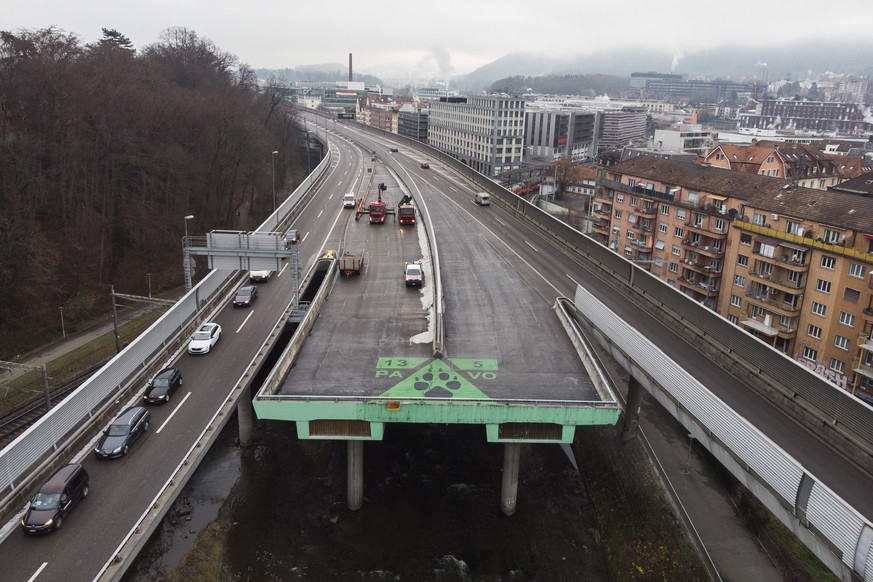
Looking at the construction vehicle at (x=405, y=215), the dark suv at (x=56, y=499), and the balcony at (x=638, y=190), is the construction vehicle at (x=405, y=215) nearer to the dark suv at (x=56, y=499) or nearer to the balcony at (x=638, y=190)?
the balcony at (x=638, y=190)

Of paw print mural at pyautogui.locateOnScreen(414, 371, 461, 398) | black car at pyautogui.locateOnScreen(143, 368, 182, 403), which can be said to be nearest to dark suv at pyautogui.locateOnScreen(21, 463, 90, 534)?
black car at pyautogui.locateOnScreen(143, 368, 182, 403)

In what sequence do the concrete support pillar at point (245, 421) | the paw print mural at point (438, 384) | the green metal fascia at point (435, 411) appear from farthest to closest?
the concrete support pillar at point (245, 421) < the paw print mural at point (438, 384) < the green metal fascia at point (435, 411)

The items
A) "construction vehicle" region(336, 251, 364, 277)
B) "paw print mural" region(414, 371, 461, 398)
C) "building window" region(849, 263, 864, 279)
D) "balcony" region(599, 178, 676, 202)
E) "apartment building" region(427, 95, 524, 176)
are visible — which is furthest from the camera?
"apartment building" region(427, 95, 524, 176)

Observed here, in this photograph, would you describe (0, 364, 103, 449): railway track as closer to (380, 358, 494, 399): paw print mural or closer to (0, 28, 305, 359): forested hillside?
(0, 28, 305, 359): forested hillside

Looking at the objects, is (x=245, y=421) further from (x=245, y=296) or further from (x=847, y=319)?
(x=847, y=319)

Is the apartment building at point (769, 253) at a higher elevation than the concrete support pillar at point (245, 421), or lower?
higher

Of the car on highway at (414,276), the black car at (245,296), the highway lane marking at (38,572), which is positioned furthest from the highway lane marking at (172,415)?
the car on highway at (414,276)

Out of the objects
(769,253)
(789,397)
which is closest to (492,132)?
(769,253)
